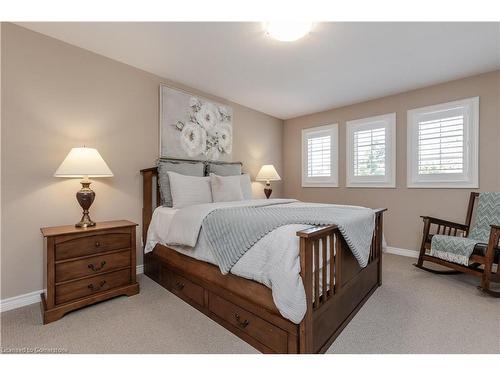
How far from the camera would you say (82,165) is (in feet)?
6.63

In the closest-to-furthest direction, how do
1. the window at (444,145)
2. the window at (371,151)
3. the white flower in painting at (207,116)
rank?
the window at (444,145), the white flower in painting at (207,116), the window at (371,151)

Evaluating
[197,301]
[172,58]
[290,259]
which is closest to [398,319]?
[290,259]

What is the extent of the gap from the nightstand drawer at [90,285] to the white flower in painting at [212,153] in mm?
1832

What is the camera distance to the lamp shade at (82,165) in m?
1.99

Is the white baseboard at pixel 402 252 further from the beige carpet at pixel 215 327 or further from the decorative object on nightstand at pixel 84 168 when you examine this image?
the decorative object on nightstand at pixel 84 168

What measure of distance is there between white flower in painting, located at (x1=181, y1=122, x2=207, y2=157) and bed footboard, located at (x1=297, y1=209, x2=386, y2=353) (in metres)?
2.29

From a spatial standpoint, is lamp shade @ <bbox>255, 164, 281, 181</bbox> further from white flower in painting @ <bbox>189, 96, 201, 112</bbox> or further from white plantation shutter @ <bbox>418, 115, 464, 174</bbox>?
white plantation shutter @ <bbox>418, 115, 464, 174</bbox>

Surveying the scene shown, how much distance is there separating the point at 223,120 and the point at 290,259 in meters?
2.86

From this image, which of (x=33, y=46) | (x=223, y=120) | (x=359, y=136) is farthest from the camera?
(x=359, y=136)

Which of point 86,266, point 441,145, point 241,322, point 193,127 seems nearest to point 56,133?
point 86,266

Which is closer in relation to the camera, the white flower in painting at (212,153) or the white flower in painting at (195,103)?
the white flower in painting at (195,103)

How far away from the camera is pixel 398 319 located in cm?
183

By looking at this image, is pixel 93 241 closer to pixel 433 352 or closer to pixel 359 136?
pixel 433 352

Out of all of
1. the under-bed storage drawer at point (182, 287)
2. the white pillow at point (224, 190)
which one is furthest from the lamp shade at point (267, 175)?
the under-bed storage drawer at point (182, 287)
